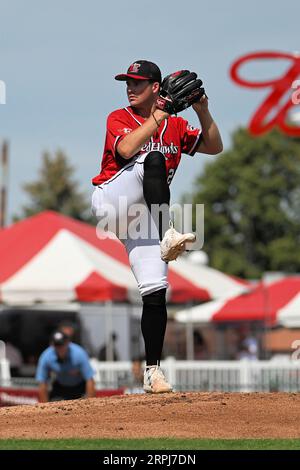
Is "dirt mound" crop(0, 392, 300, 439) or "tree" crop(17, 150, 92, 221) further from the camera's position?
"tree" crop(17, 150, 92, 221)

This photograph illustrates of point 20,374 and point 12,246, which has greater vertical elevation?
point 12,246

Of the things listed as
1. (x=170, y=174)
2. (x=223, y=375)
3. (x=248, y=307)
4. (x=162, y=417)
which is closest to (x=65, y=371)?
(x=223, y=375)

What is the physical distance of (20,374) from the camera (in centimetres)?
2111

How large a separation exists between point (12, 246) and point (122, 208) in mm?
12568

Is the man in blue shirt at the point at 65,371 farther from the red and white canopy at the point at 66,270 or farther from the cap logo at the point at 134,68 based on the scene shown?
the cap logo at the point at 134,68

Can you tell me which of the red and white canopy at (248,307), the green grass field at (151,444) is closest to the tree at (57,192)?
the red and white canopy at (248,307)

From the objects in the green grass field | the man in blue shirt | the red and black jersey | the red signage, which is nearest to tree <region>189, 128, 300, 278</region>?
the red signage

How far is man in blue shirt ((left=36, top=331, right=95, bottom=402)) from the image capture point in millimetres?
12969

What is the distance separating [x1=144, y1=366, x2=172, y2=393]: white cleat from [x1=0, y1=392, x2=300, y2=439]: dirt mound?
0.07 metres

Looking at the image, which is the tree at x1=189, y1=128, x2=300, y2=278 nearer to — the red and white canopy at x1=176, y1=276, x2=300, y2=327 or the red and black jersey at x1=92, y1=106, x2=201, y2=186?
the red and white canopy at x1=176, y1=276, x2=300, y2=327

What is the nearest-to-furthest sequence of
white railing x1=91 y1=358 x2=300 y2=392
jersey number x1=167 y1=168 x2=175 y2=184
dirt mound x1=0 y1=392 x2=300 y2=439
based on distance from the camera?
dirt mound x1=0 y1=392 x2=300 y2=439 → jersey number x1=167 y1=168 x2=175 y2=184 → white railing x1=91 y1=358 x2=300 y2=392

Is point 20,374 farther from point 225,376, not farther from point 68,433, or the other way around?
point 68,433
